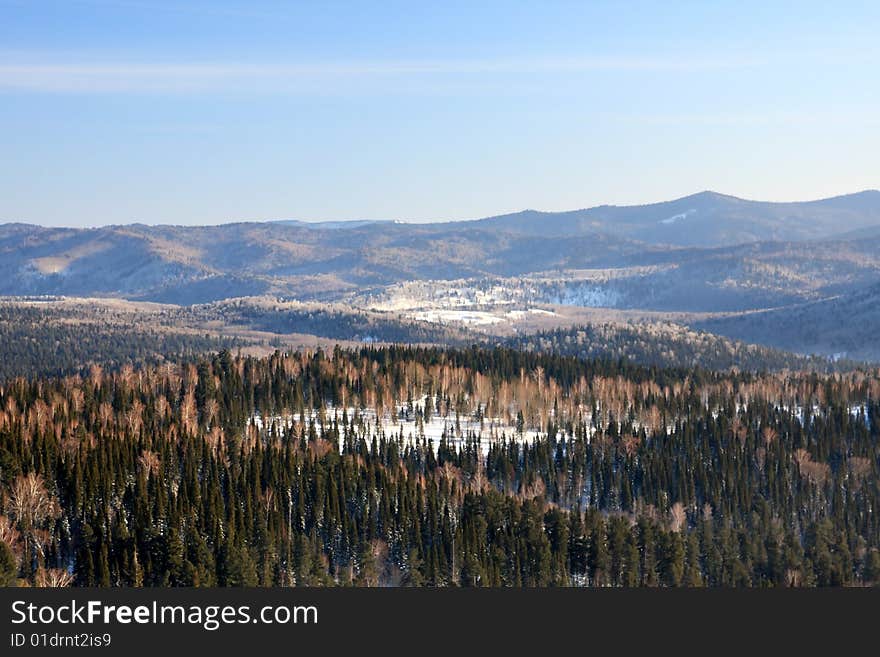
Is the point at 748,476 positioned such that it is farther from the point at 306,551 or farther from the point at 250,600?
the point at 250,600

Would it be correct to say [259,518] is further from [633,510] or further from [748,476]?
[748,476]

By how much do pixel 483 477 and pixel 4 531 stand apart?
89.1 meters

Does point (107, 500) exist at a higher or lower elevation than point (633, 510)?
higher

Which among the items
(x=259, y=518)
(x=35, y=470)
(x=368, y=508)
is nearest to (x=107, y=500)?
(x=35, y=470)

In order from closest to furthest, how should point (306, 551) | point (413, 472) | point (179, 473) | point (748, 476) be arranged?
point (306, 551), point (179, 473), point (413, 472), point (748, 476)

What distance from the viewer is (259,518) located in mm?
134250

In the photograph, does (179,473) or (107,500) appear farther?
(179,473)

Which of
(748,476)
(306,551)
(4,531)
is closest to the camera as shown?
(4,531)

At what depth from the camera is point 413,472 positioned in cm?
17562

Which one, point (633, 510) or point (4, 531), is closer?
point (4, 531)

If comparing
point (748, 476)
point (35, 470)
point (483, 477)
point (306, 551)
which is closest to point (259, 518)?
point (306, 551)

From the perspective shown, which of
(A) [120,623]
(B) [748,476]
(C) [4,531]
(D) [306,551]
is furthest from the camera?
(B) [748,476]

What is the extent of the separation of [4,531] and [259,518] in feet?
108

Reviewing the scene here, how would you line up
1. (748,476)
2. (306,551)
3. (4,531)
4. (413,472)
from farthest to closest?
(748,476), (413,472), (306,551), (4,531)
